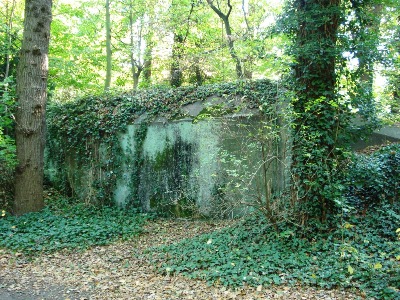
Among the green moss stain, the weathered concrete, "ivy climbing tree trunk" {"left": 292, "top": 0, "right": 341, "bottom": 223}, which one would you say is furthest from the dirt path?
the weathered concrete

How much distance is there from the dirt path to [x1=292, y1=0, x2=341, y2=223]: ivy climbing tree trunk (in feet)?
6.15

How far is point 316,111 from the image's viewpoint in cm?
602

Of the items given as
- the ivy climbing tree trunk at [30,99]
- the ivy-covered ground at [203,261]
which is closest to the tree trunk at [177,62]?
the ivy climbing tree trunk at [30,99]

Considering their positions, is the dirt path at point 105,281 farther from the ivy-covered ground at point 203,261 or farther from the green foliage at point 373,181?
the green foliage at point 373,181

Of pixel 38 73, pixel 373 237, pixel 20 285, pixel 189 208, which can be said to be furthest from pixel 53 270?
pixel 373 237

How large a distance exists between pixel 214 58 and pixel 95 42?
623 centimetres

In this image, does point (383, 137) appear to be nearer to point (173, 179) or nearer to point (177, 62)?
point (173, 179)

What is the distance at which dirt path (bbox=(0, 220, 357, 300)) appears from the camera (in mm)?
4652

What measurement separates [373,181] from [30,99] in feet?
24.0

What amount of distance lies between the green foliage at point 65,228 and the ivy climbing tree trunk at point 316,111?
3697 millimetres

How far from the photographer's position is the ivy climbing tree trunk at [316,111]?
6.00 meters

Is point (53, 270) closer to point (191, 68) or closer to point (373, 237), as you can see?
point (373, 237)

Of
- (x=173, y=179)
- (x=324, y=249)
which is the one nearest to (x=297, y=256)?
(x=324, y=249)

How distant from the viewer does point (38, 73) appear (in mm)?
8023
